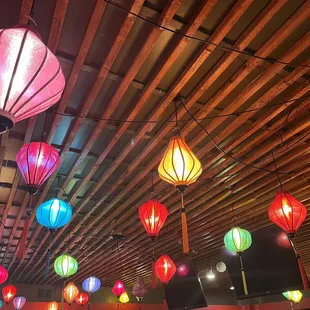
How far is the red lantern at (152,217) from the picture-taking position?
426cm

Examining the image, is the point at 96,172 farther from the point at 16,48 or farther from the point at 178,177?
the point at 16,48

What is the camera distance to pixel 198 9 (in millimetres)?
2480

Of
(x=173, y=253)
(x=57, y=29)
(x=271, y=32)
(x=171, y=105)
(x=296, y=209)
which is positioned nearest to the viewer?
(x=57, y=29)

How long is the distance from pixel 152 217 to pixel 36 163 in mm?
1828

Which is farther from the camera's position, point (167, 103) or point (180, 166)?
point (167, 103)

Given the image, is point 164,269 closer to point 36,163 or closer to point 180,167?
point 180,167

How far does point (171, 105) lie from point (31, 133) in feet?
5.33

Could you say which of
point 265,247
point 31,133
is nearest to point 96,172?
point 31,133

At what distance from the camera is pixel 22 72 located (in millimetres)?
1671

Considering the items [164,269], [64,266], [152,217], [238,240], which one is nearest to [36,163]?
[152,217]

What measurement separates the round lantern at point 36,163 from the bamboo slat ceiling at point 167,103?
0.44m

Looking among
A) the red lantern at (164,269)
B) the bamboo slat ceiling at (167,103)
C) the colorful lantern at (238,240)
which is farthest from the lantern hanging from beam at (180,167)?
the red lantern at (164,269)

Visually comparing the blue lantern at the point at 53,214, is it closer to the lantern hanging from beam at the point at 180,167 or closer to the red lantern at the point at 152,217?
the red lantern at the point at 152,217

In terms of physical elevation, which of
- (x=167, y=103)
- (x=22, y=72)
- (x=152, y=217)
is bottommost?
(x=22, y=72)
